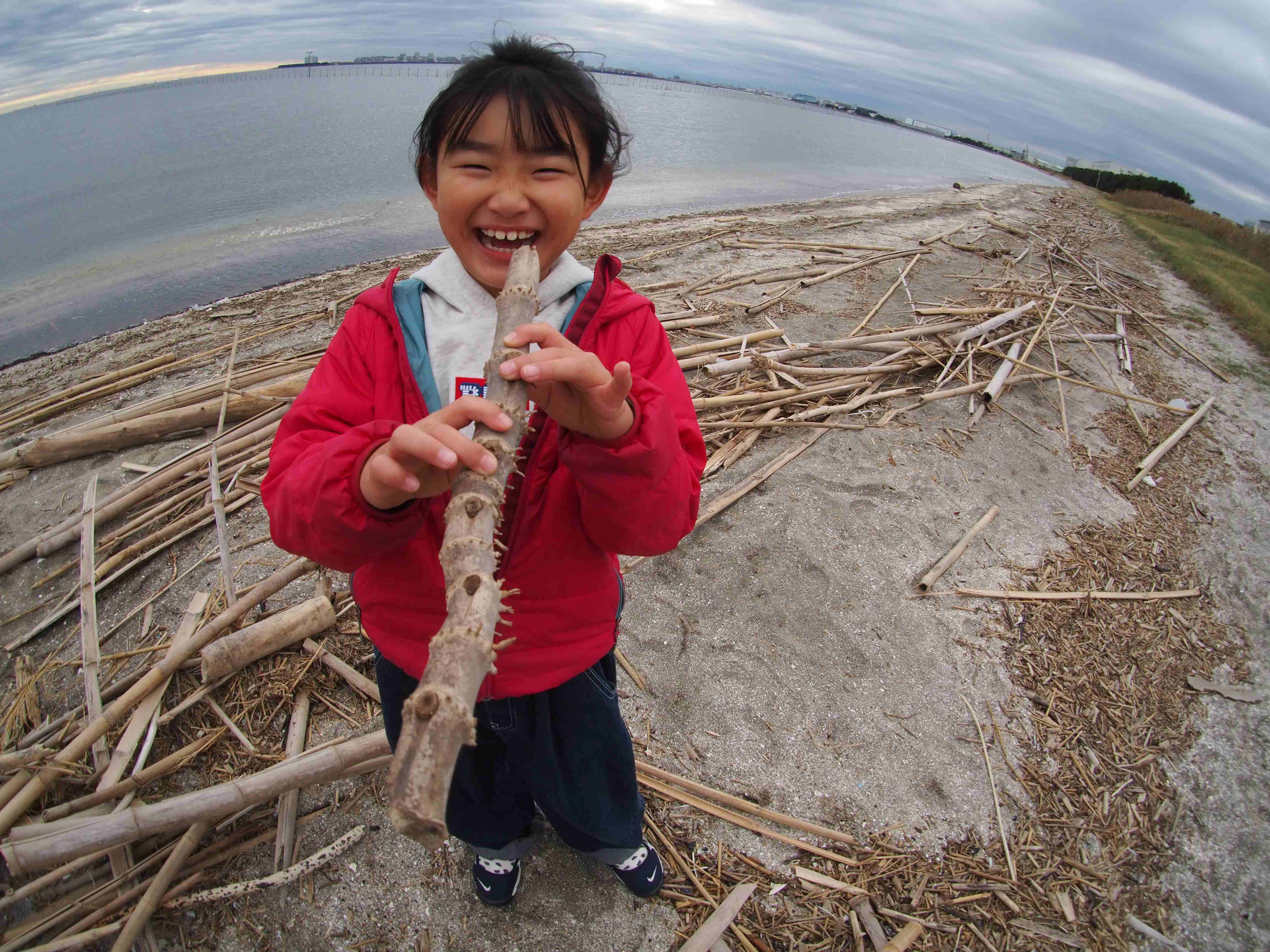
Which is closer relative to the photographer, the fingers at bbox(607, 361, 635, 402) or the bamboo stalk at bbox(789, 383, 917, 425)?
the fingers at bbox(607, 361, 635, 402)

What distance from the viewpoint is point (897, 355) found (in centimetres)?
614

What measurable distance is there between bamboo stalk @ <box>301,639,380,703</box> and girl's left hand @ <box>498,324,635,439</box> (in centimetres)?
239

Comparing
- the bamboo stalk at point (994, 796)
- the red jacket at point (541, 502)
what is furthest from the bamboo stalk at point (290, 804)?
the bamboo stalk at point (994, 796)

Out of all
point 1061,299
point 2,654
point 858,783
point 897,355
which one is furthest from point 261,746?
point 1061,299

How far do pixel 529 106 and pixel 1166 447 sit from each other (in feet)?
23.1

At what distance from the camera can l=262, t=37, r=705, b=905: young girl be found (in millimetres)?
1391

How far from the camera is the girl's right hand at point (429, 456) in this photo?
1137 millimetres

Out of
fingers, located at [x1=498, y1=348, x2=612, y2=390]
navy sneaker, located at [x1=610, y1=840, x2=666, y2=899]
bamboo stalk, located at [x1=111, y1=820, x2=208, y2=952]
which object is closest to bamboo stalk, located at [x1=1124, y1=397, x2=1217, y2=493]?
navy sneaker, located at [x1=610, y1=840, x2=666, y2=899]

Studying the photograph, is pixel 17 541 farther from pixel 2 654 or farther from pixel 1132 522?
pixel 1132 522

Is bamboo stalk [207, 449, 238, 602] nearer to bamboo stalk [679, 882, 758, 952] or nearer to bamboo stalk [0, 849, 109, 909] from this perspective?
bamboo stalk [0, 849, 109, 909]

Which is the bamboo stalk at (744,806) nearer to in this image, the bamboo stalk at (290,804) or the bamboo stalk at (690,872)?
the bamboo stalk at (690,872)

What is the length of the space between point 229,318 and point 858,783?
9.63 meters

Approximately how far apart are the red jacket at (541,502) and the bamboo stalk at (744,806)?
1199 mm

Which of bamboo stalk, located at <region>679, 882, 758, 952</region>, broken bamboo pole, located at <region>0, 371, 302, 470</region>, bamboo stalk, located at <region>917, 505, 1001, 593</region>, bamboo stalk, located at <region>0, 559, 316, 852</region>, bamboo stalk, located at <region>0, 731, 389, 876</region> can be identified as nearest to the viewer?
bamboo stalk, located at <region>0, 731, 389, 876</region>
